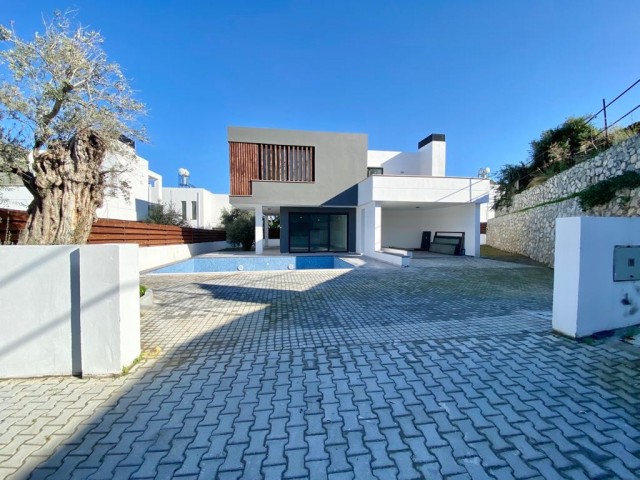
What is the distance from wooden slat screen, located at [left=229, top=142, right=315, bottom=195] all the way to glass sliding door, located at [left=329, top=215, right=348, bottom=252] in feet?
9.29

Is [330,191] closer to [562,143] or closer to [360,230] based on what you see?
[360,230]

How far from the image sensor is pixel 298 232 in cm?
1736

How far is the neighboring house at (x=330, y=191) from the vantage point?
1429 cm

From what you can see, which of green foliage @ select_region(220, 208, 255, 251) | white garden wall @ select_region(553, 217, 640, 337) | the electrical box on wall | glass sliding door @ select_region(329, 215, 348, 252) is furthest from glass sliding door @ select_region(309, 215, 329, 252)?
the electrical box on wall

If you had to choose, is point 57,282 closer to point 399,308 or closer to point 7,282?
point 7,282

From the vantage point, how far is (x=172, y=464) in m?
1.94

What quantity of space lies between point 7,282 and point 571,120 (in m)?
21.3

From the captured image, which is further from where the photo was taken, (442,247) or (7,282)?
(442,247)

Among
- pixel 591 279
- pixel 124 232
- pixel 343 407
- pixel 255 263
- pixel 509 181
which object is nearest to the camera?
pixel 343 407

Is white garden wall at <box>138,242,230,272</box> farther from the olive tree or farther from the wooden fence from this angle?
the olive tree

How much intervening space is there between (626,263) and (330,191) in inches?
516

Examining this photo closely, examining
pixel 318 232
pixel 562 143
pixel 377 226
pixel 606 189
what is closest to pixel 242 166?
pixel 318 232

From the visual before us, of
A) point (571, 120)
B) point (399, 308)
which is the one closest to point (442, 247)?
point (571, 120)

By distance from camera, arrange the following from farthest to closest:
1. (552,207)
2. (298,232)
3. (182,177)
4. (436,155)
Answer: (182,177) → (436,155) → (298,232) → (552,207)
